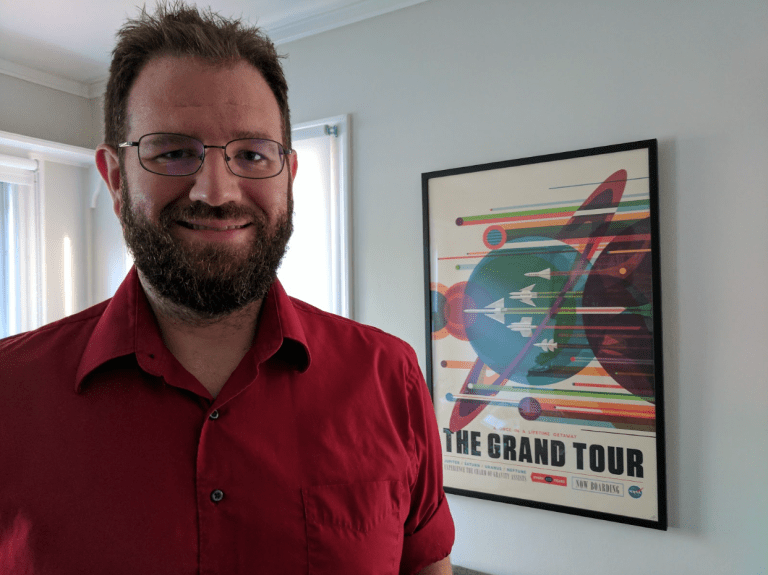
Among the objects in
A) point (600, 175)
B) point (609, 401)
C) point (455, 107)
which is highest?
point (455, 107)

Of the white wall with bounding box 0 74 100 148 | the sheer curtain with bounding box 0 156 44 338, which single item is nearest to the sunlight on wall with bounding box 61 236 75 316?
the sheer curtain with bounding box 0 156 44 338

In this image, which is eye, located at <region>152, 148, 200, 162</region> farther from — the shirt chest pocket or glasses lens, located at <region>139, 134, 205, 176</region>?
the shirt chest pocket

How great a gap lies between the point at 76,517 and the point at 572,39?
184 centimetres

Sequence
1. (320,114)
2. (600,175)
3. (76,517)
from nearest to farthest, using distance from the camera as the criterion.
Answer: (76,517), (600,175), (320,114)

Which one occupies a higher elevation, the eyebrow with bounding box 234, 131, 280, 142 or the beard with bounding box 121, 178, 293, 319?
Result: the eyebrow with bounding box 234, 131, 280, 142

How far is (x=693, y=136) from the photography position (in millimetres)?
1654

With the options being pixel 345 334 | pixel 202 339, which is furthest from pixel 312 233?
pixel 202 339

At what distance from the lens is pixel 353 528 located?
86 cm

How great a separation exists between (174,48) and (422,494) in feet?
2.70

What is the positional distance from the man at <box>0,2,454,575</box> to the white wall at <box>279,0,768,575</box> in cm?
109

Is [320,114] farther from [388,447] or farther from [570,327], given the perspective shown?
[388,447]

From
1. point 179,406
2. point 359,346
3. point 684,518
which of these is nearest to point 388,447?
point 359,346

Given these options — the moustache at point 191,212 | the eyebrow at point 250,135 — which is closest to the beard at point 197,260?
the moustache at point 191,212

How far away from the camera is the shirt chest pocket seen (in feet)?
2.70
